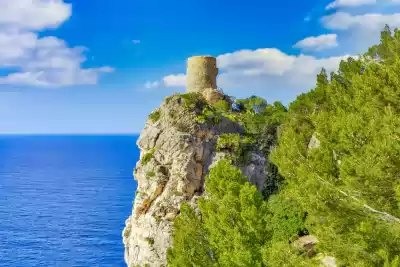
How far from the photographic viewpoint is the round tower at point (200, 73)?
143ft

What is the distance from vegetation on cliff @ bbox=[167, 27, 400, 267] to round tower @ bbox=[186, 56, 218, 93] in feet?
41.6

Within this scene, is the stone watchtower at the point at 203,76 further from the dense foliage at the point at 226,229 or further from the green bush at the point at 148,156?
the dense foliage at the point at 226,229

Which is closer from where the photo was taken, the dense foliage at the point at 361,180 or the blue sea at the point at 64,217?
the dense foliage at the point at 361,180

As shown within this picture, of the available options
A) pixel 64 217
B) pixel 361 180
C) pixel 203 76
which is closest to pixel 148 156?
pixel 203 76

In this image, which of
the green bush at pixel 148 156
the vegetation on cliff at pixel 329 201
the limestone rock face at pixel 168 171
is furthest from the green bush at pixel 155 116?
the vegetation on cliff at pixel 329 201

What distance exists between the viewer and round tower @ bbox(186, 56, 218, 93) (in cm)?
4350

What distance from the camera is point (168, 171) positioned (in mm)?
36750

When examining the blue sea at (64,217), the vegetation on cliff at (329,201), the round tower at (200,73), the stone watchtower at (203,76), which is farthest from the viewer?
the blue sea at (64,217)

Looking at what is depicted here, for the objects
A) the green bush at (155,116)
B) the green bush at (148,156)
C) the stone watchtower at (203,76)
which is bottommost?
the green bush at (148,156)

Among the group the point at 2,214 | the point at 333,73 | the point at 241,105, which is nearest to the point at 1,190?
the point at 2,214

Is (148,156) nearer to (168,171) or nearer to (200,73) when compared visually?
(168,171)

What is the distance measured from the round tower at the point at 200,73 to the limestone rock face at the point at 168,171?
5.08 meters

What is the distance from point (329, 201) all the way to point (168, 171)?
20662mm

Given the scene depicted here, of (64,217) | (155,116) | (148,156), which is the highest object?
(155,116)
